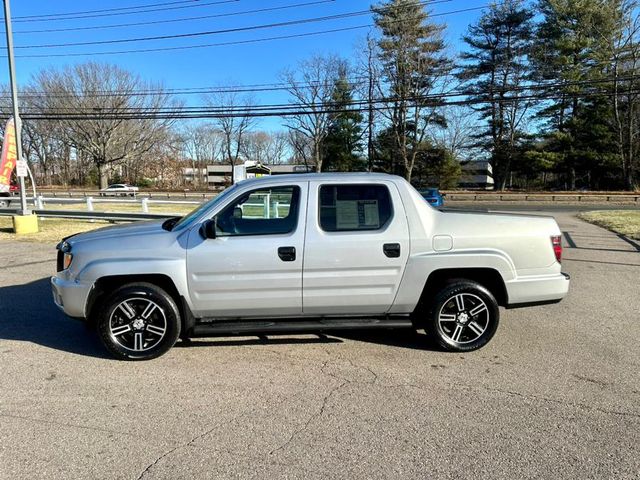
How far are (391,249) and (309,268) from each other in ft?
2.59

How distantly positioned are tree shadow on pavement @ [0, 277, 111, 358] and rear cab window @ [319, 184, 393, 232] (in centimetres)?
256

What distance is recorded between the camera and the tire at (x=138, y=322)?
13.4 feet

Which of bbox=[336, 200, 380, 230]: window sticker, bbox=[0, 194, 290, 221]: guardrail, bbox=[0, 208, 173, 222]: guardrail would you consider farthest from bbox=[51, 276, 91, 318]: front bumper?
bbox=[0, 208, 173, 222]: guardrail

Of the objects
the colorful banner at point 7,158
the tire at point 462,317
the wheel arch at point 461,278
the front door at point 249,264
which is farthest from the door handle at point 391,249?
the colorful banner at point 7,158

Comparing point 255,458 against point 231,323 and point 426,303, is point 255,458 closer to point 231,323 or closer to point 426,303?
point 231,323

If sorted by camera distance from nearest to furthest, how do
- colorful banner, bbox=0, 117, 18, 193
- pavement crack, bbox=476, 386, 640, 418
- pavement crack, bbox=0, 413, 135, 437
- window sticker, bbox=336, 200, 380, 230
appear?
pavement crack, bbox=0, 413, 135, 437
pavement crack, bbox=476, 386, 640, 418
window sticker, bbox=336, 200, 380, 230
colorful banner, bbox=0, 117, 18, 193

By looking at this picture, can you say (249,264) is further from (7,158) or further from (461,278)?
(7,158)

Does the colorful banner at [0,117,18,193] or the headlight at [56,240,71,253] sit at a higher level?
the colorful banner at [0,117,18,193]

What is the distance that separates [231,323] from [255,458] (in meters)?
1.66

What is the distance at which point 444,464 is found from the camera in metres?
2.68

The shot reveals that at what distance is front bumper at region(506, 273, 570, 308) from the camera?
4.38m

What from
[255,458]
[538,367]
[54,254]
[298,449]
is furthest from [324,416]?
[54,254]

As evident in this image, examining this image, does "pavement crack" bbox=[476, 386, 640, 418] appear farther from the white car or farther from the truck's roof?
the white car

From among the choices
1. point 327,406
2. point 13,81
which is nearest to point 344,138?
point 13,81
